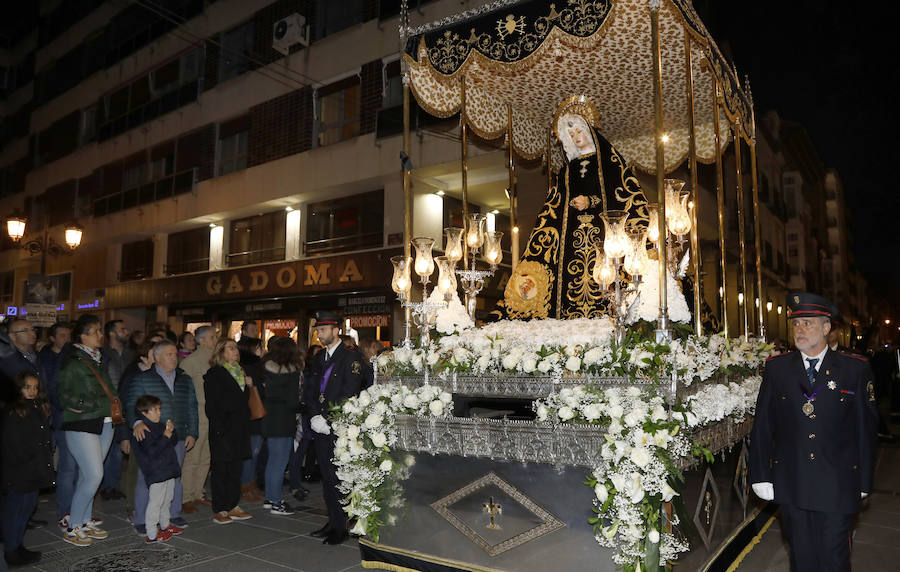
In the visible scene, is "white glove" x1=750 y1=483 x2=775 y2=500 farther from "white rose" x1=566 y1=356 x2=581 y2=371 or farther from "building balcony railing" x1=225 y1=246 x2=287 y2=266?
"building balcony railing" x1=225 y1=246 x2=287 y2=266

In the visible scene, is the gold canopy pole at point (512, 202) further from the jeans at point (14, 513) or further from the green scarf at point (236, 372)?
the jeans at point (14, 513)

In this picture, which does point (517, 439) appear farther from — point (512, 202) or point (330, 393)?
point (512, 202)

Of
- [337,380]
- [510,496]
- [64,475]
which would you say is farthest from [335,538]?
[64,475]

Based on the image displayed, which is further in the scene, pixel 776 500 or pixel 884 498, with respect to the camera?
pixel 884 498

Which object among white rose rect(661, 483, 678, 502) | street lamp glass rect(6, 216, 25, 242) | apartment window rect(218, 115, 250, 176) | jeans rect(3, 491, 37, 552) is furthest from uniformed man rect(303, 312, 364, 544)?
apartment window rect(218, 115, 250, 176)

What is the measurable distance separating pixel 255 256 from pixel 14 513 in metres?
16.4

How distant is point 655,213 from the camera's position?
6207mm

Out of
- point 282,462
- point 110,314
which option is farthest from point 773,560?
point 110,314

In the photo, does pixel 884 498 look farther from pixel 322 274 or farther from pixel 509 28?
pixel 322 274

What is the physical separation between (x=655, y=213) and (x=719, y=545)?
118 inches

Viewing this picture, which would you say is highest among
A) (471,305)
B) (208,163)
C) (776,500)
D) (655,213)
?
(208,163)

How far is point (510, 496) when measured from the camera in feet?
15.1

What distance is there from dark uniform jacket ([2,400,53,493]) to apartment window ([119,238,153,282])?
20.9 meters

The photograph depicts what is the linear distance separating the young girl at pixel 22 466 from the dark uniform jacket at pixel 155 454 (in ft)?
2.55
